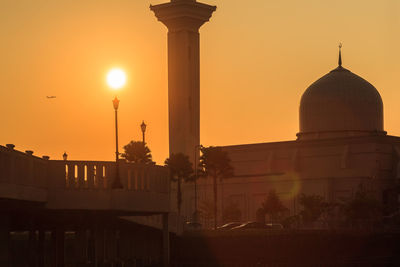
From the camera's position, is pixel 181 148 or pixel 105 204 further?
pixel 181 148

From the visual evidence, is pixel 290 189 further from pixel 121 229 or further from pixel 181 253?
pixel 121 229

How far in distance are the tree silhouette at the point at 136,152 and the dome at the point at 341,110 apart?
1829 inches

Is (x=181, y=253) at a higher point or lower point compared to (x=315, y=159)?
lower

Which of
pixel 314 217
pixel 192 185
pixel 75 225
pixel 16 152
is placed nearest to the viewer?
pixel 16 152

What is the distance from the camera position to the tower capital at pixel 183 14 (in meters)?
152

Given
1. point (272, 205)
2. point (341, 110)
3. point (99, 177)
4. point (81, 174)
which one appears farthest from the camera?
point (341, 110)

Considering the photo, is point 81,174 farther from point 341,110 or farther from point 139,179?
point 341,110

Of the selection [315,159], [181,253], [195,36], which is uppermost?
[195,36]

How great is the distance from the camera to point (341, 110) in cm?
16300

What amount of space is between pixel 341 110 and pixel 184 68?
2238 cm

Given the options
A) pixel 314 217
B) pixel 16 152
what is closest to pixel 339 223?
pixel 314 217

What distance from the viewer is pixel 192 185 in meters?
156

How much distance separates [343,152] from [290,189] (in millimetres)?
8951

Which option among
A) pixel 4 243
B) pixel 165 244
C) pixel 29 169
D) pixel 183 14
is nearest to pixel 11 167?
pixel 29 169
